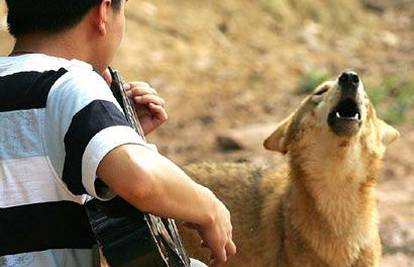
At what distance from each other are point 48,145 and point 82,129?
0.16m

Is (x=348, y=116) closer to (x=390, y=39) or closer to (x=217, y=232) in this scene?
(x=217, y=232)

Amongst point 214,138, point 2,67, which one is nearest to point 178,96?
point 214,138

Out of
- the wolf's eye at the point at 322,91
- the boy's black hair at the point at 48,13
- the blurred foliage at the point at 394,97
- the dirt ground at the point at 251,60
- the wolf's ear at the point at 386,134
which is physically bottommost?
the dirt ground at the point at 251,60

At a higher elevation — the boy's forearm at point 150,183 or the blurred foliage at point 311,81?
the boy's forearm at point 150,183

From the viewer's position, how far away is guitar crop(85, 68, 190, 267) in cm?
280

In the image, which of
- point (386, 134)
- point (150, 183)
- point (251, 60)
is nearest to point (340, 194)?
point (386, 134)

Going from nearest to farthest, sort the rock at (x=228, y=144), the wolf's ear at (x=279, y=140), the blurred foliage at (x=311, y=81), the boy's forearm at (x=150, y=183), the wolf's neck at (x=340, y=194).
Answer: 1. the boy's forearm at (x=150, y=183)
2. the wolf's neck at (x=340, y=194)
3. the wolf's ear at (x=279, y=140)
4. the rock at (x=228, y=144)
5. the blurred foliage at (x=311, y=81)

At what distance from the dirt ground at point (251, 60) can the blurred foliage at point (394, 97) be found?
0.10 m

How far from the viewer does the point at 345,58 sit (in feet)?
45.1

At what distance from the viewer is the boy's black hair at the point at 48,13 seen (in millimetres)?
2975

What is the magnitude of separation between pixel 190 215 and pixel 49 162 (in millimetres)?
404

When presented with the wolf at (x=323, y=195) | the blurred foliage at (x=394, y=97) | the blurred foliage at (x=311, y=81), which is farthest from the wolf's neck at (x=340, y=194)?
the blurred foliage at (x=311, y=81)

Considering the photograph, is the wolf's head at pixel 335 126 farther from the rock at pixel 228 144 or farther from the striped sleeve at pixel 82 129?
the rock at pixel 228 144

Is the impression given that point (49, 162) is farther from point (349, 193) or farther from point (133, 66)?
point (133, 66)
